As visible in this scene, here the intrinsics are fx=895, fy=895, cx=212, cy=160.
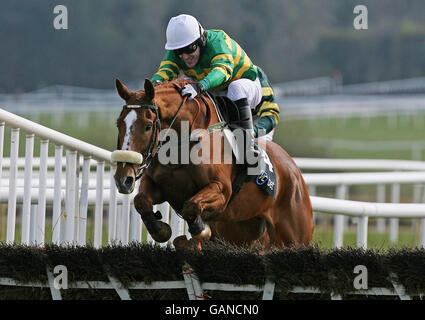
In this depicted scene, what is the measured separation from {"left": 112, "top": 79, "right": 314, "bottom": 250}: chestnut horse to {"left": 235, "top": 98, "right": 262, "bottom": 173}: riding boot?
9cm

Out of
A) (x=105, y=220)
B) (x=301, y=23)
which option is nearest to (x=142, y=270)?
(x=105, y=220)

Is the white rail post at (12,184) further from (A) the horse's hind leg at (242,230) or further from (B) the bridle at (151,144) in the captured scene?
(A) the horse's hind leg at (242,230)

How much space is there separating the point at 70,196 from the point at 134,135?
0.92 meters

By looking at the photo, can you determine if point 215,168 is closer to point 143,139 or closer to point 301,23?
point 143,139

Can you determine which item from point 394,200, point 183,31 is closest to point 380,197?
point 394,200

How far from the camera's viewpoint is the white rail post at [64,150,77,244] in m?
4.89

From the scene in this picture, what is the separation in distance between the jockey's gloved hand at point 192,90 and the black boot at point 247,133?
14.5 inches

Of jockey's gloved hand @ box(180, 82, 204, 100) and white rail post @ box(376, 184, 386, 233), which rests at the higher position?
jockey's gloved hand @ box(180, 82, 204, 100)

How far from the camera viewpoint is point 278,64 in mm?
30719

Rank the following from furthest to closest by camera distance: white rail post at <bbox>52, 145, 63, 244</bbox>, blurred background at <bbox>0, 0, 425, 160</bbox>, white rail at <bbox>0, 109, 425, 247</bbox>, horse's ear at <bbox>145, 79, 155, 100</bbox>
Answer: blurred background at <bbox>0, 0, 425, 160</bbox> < white rail post at <bbox>52, 145, 63, 244</bbox> < white rail at <bbox>0, 109, 425, 247</bbox> < horse's ear at <bbox>145, 79, 155, 100</bbox>

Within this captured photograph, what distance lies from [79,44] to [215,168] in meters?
25.6

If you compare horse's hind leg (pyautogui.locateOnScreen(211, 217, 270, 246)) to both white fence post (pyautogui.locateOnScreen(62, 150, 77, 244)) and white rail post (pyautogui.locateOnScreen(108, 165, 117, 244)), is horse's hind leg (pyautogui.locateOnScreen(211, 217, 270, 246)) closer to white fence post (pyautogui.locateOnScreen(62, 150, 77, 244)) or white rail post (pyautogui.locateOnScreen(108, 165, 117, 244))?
white rail post (pyautogui.locateOnScreen(108, 165, 117, 244))
